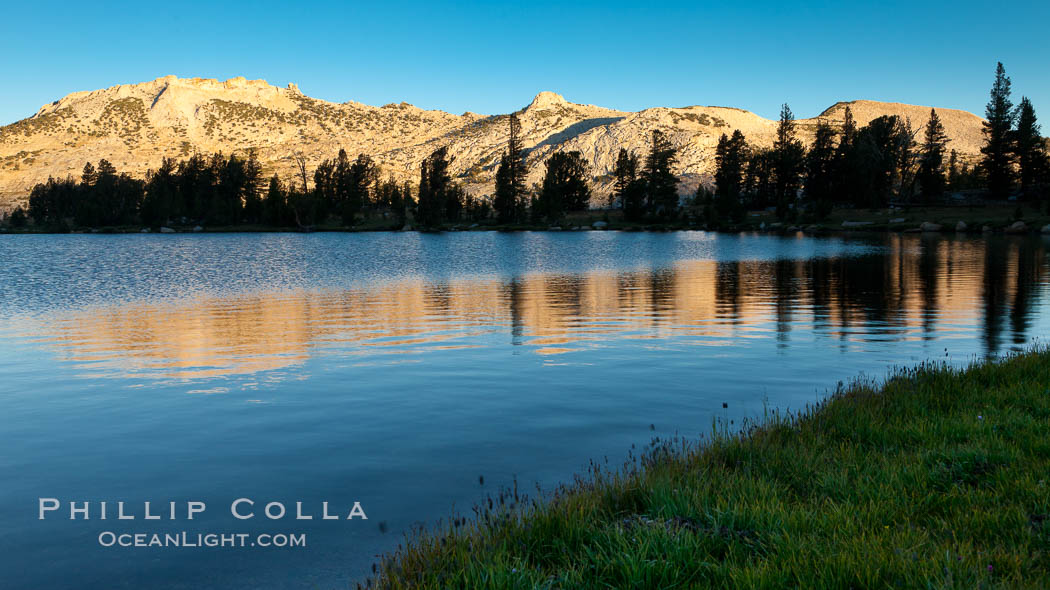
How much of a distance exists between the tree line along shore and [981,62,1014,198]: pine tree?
0.79ft

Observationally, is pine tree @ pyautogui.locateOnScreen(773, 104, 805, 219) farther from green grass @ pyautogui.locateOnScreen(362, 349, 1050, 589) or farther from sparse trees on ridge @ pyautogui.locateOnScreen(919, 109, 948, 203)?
green grass @ pyautogui.locateOnScreen(362, 349, 1050, 589)

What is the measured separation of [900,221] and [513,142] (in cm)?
11127

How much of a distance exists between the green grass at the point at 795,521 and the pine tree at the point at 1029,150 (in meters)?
138

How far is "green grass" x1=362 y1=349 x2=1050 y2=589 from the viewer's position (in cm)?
553

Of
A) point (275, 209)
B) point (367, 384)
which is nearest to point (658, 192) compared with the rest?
point (275, 209)

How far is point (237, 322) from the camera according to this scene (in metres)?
28.3

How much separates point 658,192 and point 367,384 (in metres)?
156

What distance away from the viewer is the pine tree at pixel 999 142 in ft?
398

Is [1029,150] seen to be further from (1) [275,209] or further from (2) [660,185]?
(1) [275,209]

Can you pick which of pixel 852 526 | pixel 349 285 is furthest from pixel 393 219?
pixel 852 526

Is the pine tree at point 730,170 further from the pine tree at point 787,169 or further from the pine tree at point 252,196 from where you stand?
the pine tree at point 252,196

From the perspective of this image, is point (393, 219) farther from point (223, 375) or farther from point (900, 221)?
point (223, 375)

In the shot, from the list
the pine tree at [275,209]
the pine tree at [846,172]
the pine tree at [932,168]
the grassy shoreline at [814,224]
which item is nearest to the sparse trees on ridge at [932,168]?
the pine tree at [932,168]

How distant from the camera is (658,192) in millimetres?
165375
